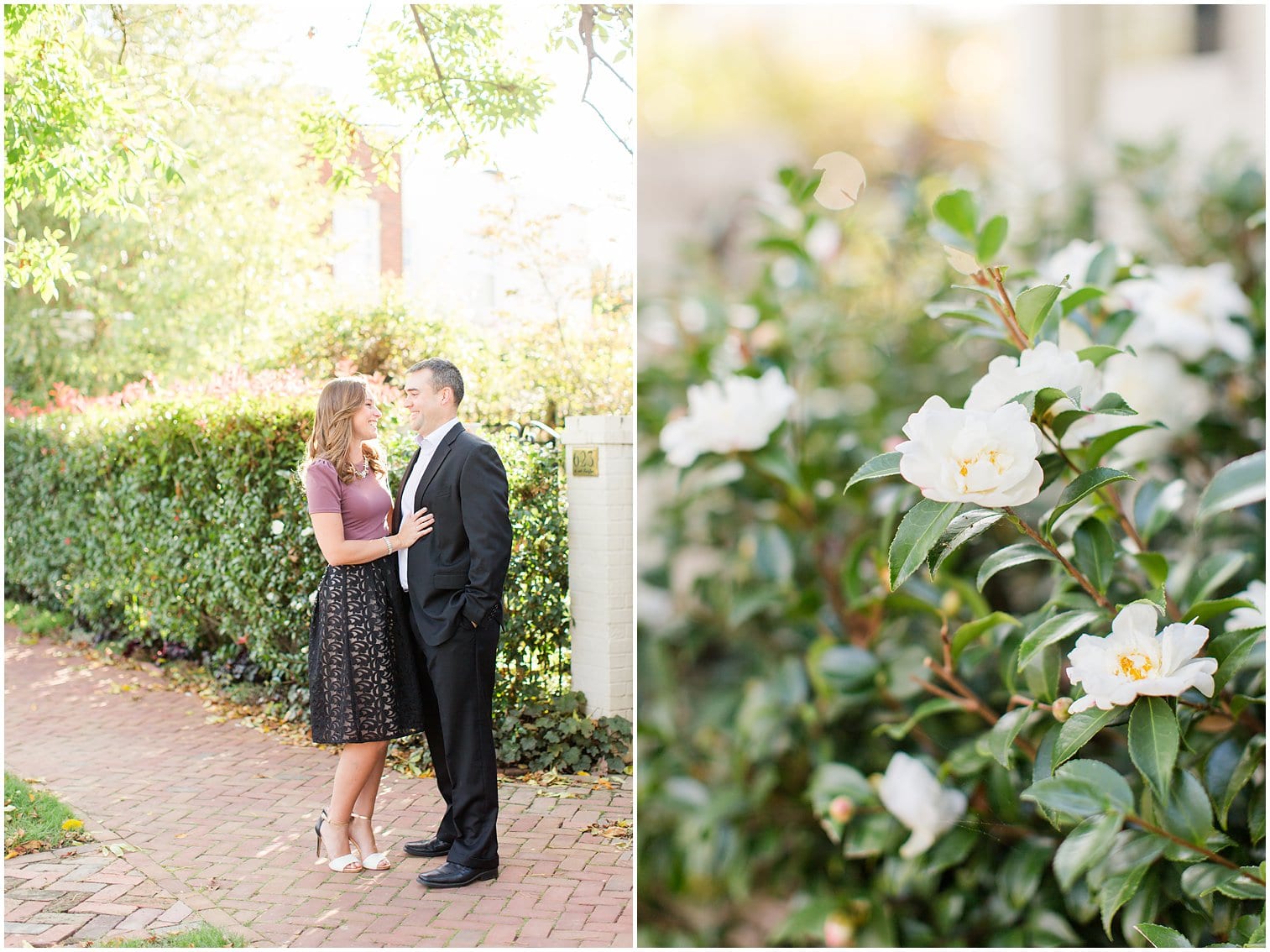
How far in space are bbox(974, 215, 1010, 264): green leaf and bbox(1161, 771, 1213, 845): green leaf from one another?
2.42ft

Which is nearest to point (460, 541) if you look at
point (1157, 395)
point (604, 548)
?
point (604, 548)

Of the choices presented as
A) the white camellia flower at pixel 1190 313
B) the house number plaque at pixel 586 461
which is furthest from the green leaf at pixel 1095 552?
the house number plaque at pixel 586 461

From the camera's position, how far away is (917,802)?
156 cm

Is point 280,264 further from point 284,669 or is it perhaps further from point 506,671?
point 506,671

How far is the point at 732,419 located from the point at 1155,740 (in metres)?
0.72

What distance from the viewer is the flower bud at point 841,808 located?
1.60 metres

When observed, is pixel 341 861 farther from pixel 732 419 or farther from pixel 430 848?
pixel 732 419

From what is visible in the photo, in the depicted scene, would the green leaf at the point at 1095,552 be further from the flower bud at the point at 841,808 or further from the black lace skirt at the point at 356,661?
the black lace skirt at the point at 356,661

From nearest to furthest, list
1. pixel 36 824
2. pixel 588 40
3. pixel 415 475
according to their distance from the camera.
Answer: pixel 415 475
pixel 36 824
pixel 588 40

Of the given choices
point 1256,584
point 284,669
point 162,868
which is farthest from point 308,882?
point 1256,584

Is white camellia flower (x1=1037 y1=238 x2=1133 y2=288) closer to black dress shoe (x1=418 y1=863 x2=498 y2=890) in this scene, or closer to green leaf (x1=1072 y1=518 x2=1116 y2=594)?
green leaf (x1=1072 y1=518 x2=1116 y2=594)

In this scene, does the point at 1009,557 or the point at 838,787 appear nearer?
the point at 1009,557

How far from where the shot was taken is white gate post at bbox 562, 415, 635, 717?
3691 mm

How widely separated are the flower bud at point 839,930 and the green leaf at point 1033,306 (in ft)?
2.95
